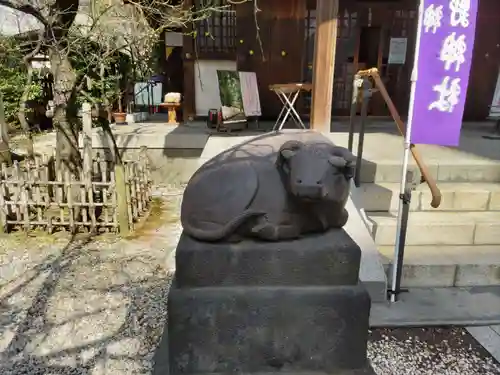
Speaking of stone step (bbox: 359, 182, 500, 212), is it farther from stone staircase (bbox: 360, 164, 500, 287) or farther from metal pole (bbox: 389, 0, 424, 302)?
metal pole (bbox: 389, 0, 424, 302)

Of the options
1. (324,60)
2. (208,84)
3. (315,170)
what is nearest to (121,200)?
(324,60)

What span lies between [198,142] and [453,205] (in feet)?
13.7

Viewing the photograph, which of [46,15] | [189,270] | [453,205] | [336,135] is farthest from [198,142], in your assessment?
[189,270]

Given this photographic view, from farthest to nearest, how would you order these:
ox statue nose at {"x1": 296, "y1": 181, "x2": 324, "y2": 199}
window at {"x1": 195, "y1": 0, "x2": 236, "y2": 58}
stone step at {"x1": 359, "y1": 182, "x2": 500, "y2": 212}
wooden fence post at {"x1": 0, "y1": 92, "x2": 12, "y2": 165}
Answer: window at {"x1": 195, "y1": 0, "x2": 236, "y2": 58} → wooden fence post at {"x1": 0, "y1": 92, "x2": 12, "y2": 165} → stone step at {"x1": 359, "y1": 182, "x2": 500, "y2": 212} → ox statue nose at {"x1": 296, "y1": 181, "x2": 324, "y2": 199}

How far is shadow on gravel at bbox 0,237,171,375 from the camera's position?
116 inches

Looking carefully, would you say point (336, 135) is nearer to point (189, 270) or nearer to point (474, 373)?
point (474, 373)

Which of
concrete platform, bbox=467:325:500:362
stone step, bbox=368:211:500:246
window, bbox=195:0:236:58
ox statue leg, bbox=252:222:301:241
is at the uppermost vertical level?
window, bbox=195:0:236:58

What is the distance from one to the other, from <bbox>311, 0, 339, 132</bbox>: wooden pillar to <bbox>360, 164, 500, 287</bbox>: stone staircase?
137cm

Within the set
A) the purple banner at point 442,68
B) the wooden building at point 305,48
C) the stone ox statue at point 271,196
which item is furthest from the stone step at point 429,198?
the wooden building at point 305,48

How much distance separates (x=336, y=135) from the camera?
22.3ft

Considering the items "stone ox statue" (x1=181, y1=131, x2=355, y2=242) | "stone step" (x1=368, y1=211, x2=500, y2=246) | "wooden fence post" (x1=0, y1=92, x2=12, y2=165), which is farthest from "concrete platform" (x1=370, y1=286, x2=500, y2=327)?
"wooden fence post" (x1=0, y1=92, x2=12, y2=165)

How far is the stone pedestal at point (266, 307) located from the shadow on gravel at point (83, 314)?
1061 mm

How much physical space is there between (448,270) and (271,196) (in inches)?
104

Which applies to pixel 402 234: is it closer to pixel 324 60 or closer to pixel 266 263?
pixel 266 263
